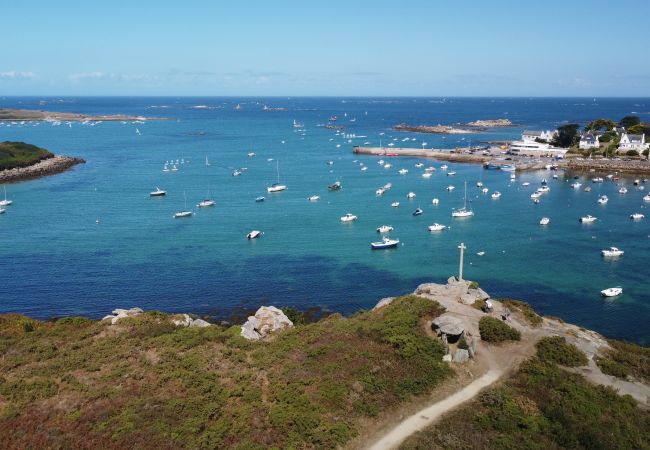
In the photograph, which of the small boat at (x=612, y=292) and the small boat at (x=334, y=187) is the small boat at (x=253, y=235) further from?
the small boat at (x=612, y=292)

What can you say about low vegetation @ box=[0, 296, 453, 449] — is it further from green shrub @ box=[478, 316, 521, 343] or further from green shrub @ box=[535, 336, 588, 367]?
green shrub @ box=[535, 336, 588, 367]

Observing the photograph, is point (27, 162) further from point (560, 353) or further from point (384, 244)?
point (560, 353)

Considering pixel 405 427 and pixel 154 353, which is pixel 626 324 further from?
pixel 154 353

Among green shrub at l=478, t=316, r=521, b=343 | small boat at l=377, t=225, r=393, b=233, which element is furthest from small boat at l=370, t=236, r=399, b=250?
green shrub at l=478, t=316, r=521, b=343

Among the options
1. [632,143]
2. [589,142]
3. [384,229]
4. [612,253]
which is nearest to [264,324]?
[384,229]

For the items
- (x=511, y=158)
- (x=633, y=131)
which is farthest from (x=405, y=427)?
(x=633, y=131)

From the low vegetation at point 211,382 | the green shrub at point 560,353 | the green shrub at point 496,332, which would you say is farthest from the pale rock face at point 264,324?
the green shrub at point 560,353
